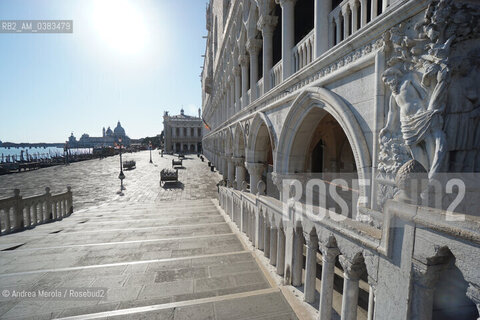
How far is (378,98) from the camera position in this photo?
318 cm

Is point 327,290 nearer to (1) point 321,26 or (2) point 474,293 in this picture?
(2) point 474,293

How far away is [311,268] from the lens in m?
2.61

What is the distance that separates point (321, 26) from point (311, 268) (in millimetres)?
4951

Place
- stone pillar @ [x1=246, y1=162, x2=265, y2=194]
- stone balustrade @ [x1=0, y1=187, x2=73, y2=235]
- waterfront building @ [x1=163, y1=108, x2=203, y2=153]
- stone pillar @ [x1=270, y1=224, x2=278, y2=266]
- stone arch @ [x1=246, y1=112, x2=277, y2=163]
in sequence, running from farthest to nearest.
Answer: waterfront building @ [x1=163, y1=108, x2=203, y2=153], stone pillar @ [x1=246, y1=162, x2=265, y2=194], stone arch @ [x1=246, y1=112, x2=277, y2=163], stone balustrade @ [x1=0, y1=187, x2=73, y2=235], stone pillar @ [x1=270, y1=224, x2=278, y2=266]

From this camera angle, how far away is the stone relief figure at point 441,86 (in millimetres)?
2352

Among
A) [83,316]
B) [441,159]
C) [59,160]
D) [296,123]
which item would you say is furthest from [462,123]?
[59,160]

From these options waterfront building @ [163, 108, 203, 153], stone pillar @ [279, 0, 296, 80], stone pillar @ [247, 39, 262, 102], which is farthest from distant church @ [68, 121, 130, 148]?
stone pillar @ [279, 0, 296, 80]

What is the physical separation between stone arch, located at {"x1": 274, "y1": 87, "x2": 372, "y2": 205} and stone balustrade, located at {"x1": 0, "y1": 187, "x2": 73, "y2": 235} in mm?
8519

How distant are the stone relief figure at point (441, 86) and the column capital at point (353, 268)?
1.53 m

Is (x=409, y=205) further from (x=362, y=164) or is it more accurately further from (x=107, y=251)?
(x=107, y=251)

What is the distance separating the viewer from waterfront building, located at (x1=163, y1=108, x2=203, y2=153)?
75125 millimetres

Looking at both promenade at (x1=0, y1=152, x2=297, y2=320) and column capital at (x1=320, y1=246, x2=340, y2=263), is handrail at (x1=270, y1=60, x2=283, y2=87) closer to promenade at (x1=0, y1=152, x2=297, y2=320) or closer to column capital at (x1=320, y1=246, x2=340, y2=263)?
promenade at (x1=0, y1=152, x2=297, y2=320)

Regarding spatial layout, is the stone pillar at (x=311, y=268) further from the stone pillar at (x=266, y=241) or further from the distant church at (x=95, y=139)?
the distant church at (x=95, y=139)

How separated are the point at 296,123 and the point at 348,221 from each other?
4.18 meters
